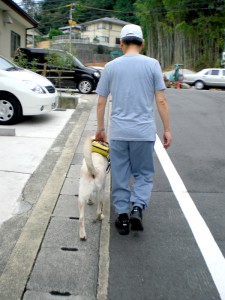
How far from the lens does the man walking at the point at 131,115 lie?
3.13 metres

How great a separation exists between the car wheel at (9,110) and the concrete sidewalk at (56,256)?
12.0 ft

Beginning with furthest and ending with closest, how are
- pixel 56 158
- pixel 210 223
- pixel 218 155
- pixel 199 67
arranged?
1. pixel 199 67
2. pixel 218 155
3. pixel 56 158
4. pixel 210 223

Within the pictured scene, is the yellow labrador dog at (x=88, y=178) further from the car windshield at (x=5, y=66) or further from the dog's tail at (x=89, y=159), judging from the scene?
the car windshield at (x=5, y=66)

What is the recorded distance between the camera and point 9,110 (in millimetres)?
7504

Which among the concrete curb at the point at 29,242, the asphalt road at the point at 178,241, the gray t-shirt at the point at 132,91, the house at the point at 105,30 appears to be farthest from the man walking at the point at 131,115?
the house at the point at 105,30

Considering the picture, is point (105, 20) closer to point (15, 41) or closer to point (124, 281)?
point (15, 41)

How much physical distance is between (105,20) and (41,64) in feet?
180

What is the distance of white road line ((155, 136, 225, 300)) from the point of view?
2738 millimetres

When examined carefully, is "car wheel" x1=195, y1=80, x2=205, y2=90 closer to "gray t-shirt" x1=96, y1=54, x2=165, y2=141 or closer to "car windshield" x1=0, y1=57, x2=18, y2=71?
"car windshield" x1=0, y1=57, x2=18, y2=71

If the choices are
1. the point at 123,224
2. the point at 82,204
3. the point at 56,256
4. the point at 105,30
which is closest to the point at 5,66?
the point at 82,204

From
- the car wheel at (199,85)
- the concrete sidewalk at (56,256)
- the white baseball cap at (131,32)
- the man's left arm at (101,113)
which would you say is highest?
the car wheel at (199,85)

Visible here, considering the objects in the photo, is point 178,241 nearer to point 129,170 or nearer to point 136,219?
point 136,219

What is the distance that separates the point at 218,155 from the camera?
20.2ft

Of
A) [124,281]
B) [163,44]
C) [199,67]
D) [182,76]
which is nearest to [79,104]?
[124,281]
